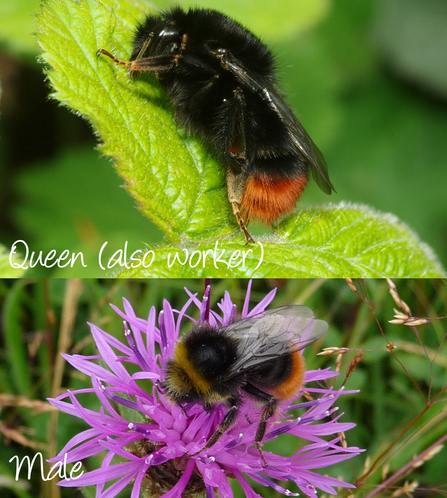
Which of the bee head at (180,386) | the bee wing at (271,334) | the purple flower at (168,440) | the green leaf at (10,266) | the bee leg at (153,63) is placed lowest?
the purple flower at (168,440)

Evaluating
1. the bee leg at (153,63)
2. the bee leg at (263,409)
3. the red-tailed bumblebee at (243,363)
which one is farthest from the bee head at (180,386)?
the bee leg at (153,63)

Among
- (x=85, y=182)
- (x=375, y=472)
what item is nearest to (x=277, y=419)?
(x=375, y=472)

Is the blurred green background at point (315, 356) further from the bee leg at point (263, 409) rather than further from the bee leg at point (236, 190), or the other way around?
the bee leg at point (263, 409)

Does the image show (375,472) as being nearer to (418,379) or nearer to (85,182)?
(418,379)

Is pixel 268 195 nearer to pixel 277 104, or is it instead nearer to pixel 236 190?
pixel 236 190

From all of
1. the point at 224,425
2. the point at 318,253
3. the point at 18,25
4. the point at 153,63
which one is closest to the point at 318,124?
the point at 18,25

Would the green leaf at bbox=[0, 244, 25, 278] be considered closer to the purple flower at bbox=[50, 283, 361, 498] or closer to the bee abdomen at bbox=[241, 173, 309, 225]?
the purple flower at bbox=[50, 283, 361, 498]
